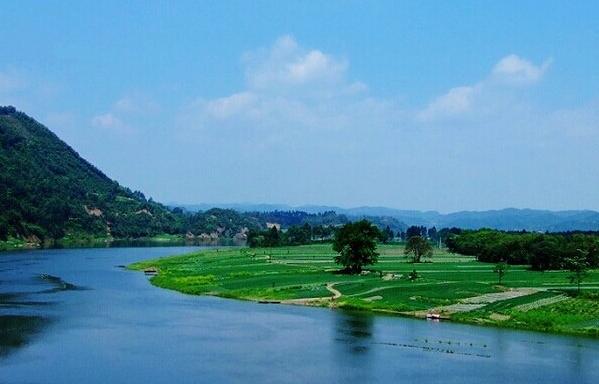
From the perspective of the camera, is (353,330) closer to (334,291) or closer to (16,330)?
(334,291)

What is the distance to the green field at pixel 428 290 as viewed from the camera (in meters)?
70.6

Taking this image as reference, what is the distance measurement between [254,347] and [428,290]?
37.3 meters

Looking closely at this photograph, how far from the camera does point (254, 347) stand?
54719 millimetres

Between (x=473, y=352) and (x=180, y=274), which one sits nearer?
(x=473, y=352)

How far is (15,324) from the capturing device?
64.1 meters

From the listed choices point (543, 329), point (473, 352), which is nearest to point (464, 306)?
point (543, 329)

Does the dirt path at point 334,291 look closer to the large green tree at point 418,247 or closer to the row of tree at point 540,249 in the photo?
the row of tree at point 540,249

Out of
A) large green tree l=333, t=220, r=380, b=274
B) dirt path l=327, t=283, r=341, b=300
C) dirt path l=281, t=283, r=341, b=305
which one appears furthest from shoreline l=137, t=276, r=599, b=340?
large green tree l=333, t=220, r=380, b=274

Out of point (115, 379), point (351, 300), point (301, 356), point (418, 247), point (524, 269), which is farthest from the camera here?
point (418, 247)

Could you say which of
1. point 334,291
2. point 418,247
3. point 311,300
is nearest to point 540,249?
point 418,247

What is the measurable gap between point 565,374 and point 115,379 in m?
29.1

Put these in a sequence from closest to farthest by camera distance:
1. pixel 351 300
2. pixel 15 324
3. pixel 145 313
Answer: pixel 15 324 → pixel 145 313 → pixel 351 300

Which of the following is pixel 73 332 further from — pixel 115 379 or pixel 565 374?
pixel 565 374

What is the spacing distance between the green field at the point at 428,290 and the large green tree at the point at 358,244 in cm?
251
